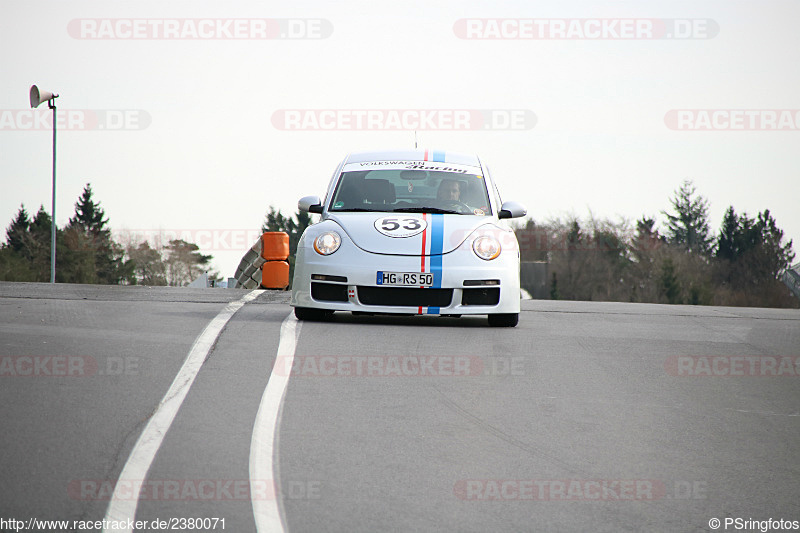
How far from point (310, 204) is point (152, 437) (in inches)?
226

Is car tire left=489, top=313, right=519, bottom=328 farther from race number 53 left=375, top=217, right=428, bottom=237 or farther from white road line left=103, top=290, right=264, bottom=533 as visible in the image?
white road line left=103, top=290, right=264, bottom=533

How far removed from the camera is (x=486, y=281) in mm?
9195

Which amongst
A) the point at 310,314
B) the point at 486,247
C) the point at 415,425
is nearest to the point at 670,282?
the point at 486,247

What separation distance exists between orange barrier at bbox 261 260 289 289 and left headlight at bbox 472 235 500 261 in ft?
30.1

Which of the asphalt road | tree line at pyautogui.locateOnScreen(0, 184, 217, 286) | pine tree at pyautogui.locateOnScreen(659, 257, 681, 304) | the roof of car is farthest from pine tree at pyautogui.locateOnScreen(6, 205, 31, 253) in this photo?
the asphalt road

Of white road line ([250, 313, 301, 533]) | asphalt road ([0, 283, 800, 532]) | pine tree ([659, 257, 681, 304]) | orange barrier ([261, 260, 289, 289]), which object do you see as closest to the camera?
white road line ([250, 313, 301, 533])

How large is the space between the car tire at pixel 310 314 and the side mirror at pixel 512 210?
2281 millimetres

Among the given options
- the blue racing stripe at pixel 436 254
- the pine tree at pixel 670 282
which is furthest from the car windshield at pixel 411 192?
the pine tree at pixel 670 282

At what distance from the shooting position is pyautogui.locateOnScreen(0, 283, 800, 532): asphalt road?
13.4 ft

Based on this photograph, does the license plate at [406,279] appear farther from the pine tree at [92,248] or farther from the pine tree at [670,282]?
the pine tree at [670,282]

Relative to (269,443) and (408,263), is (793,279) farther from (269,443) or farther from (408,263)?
(269,443)

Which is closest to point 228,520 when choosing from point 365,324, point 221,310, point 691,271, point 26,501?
point 26,501

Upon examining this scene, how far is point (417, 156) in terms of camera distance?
11.1 meters

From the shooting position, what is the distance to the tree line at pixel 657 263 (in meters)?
84.0
